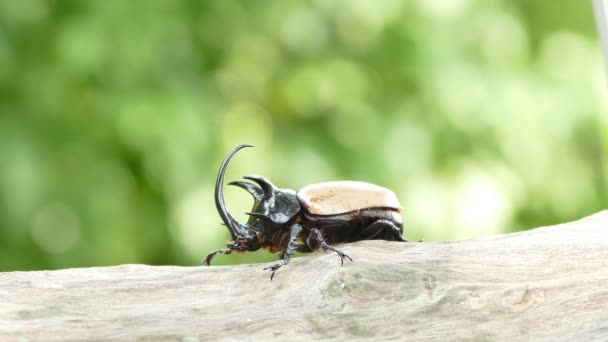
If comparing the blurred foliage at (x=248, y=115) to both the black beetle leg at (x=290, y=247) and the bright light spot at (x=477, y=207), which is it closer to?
the bright light spot at (x=477, y=207)

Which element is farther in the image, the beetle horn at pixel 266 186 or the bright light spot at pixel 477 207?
the bright light spot at pixel 477 207

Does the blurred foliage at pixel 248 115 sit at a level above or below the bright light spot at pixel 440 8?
below

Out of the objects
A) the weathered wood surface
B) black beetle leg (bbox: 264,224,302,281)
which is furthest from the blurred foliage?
the weathered wood surface

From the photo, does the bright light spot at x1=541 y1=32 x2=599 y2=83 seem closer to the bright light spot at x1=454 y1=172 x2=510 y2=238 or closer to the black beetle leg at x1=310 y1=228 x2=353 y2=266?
the bright light spot at x1=454 y1=172 x2=510 y2=238

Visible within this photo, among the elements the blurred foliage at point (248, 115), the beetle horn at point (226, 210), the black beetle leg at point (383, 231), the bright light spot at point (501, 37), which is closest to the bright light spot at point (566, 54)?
the blurred foliage at point (248, 115)

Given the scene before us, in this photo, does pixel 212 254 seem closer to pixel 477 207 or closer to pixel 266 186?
pixel 266 186

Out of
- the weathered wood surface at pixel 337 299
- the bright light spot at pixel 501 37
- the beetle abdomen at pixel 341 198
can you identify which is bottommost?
the weathered wood surface at pixel 337 299

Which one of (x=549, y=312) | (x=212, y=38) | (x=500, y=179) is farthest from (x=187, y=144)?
(x=549, y=312)

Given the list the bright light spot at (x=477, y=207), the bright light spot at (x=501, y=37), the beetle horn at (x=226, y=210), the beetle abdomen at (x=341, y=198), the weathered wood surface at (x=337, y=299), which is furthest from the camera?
the bright light spot at (x=501, y=37)
